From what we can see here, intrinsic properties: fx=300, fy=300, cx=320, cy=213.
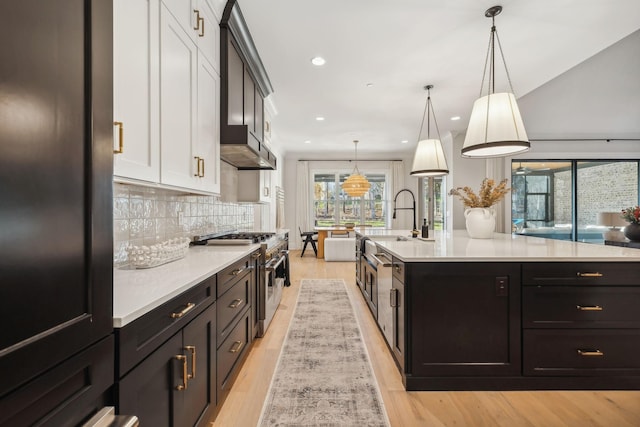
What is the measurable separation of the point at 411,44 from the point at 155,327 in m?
3.12

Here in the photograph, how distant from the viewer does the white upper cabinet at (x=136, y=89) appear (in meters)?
1.20

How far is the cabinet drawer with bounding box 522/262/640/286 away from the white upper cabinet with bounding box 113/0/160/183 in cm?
221

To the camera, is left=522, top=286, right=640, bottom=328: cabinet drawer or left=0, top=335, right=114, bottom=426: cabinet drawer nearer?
left=0, top=335, right=114, bottom=426: cabinet drawer

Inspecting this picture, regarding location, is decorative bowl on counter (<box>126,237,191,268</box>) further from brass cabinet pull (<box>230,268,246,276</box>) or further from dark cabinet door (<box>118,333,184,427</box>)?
dark cabinet door (<box>118,333,184,427</box>)

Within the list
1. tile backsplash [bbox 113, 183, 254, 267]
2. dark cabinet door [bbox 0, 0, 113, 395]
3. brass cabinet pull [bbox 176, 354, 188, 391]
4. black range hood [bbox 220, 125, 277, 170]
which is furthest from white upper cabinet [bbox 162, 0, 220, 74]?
brass cabinet pull [bbox 176, 354, 188, 391]

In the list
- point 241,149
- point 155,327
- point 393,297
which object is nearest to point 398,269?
point 393,297

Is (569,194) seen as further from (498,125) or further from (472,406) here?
(472,406)

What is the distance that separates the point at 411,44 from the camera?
290 centimetres

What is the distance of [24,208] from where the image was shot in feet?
1.80

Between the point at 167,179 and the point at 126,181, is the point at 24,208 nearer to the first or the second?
the point at 126,181

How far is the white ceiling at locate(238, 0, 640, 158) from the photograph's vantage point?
2.39 m

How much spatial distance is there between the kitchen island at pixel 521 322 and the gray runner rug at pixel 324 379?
342 millimetres

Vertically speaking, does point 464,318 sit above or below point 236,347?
above

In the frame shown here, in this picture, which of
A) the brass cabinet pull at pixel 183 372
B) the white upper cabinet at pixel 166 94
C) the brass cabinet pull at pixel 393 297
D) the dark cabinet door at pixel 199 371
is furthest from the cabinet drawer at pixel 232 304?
the brass cabinet pull at pixel 393 297
